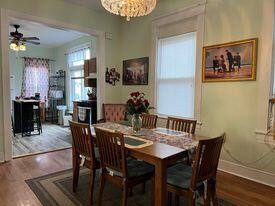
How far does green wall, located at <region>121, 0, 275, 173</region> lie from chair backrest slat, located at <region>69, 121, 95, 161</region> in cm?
196

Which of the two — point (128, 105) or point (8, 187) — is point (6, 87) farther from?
point (128, 105)

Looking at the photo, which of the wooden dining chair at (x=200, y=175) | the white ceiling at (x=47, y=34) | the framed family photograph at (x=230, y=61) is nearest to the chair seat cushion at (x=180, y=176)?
the wooden dining chair at (x=200, y=175)

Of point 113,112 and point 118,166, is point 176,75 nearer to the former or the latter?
point 113,112

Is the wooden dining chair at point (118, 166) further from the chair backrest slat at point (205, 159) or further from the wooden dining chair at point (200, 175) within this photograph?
the chair backrest slat at point (205, 159)

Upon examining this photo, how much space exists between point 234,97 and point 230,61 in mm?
522

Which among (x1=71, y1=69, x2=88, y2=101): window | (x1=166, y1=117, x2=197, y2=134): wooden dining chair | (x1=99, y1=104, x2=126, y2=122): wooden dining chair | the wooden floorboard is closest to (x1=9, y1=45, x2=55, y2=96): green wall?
(x1=71, y1=69, x2=88, y2=101): window

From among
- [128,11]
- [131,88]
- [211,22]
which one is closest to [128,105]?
[128,11]

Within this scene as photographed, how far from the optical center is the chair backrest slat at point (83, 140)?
216 centimetres

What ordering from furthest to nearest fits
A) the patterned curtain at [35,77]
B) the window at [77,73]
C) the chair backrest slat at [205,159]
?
the patterned curtain at [35,77]
the window at [77,73]
the chair backrest slat at [205,159]

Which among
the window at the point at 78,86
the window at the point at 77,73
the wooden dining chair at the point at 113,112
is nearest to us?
the wooden dining chair at the point at 113,112

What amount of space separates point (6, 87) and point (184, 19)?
3190mm

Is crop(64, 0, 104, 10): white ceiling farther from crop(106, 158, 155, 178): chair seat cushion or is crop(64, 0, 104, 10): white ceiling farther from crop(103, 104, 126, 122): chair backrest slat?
crop(106, 158, 155, 178): chair seat cushion

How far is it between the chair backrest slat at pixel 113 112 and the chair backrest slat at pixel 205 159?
112 inches

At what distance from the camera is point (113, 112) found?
4.53 metres
